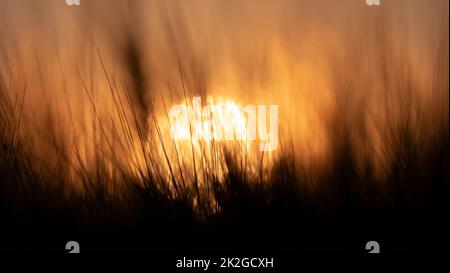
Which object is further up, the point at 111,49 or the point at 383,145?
the point at 111,49

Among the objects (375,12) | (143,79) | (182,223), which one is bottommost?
(182,223)

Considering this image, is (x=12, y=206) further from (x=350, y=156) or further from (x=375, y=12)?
(x=375, y=12)

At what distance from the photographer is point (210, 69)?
1233mm

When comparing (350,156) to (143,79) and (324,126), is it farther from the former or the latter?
(143,79)

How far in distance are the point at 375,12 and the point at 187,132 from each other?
21.2 inches

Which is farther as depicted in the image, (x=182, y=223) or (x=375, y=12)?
(x=375, y=12)

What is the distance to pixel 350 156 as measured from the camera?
1216mm

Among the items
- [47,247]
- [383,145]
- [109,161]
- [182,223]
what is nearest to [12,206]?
[47,247]

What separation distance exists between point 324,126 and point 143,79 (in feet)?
1.43

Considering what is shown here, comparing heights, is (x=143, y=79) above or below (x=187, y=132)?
above
